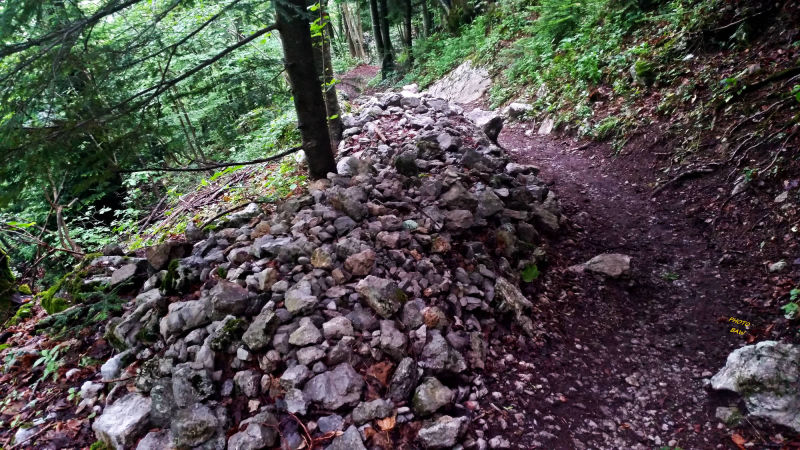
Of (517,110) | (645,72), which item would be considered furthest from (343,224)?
(517,110)

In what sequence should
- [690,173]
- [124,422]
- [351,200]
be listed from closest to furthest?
1. [124,422]
2. [351,200]
3. [690,173]

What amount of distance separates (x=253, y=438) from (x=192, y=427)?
440 mm

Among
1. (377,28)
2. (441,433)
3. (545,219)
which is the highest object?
(377,28)

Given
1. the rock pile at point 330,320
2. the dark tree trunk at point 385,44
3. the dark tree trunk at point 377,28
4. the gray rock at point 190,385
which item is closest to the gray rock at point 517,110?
the rock pile at point 330,320

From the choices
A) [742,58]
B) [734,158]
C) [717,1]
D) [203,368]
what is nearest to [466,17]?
[717,1]

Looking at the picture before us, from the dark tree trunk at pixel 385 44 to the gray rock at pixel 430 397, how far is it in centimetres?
1894

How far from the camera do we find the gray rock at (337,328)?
3.12 metres

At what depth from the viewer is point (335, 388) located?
2846 millimetres

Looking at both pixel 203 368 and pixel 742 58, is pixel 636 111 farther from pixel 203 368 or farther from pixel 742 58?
pixel 203 368

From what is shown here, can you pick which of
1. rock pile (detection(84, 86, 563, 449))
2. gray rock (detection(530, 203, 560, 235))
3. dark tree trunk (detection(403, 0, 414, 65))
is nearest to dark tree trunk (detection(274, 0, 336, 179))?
rock pile (detection(84, 86, 563, 449))

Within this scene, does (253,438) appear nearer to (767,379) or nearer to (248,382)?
(248,382)

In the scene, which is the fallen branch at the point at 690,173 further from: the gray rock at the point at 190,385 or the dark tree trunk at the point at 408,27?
the dark tree trunk at the point at 408,27

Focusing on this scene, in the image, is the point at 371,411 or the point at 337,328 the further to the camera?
the point at 337,328

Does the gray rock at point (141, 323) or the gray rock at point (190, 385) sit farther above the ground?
the gray rock at point (141, 323)
